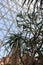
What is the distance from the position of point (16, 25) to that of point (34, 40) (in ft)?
1.37

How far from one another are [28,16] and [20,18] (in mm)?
175

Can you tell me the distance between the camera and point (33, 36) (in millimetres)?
4863

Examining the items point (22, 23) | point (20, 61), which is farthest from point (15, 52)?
point (22, 23)

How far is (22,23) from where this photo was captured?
205 inches

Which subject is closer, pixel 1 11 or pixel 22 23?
pixel 1 11

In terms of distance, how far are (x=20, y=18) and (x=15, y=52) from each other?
0.75 metres

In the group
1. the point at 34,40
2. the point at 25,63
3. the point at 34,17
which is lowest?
the point at 25,63

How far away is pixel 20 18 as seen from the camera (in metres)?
5.15

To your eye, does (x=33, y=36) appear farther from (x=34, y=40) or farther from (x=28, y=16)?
(x=28, y=16)

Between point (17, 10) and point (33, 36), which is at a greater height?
point (17, 10)

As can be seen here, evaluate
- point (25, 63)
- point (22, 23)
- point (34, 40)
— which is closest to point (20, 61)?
point (25, 63)

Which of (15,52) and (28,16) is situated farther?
(28,16)

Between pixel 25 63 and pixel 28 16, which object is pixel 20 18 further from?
pixel 25 63

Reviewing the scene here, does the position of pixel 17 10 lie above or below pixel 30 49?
above
